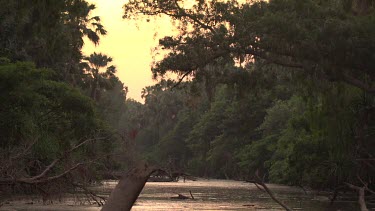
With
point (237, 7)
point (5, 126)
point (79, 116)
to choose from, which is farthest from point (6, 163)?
point (79, 116)

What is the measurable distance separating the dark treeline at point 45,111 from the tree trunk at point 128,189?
2.64 meters

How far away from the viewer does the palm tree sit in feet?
182

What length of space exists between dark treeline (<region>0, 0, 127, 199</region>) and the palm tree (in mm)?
4874

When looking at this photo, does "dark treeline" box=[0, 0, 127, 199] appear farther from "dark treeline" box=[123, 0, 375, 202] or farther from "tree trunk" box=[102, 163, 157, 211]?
"dark treeline" box=[123, 0, 375, 202]

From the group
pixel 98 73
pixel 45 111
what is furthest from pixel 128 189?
pixel 98 73

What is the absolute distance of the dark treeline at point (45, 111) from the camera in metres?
13.5

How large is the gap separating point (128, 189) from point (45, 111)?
82.1 ft

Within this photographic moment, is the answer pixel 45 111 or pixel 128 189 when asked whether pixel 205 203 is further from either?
pixel 128 189

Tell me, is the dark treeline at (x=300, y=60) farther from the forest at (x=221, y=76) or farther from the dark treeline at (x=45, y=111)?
the dark treeline at (x=45, y=111)

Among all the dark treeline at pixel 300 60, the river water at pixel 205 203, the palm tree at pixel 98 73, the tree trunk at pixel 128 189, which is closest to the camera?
the tree trunk at pixel 128 189

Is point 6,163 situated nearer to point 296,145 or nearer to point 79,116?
point 79,116

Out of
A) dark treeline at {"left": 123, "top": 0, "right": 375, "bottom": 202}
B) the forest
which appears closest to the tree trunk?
the forest

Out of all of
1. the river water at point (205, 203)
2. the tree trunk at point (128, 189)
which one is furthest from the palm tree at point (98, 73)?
the tree trunk at point (128, 189)

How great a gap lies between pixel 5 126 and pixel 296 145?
19.2 metres
